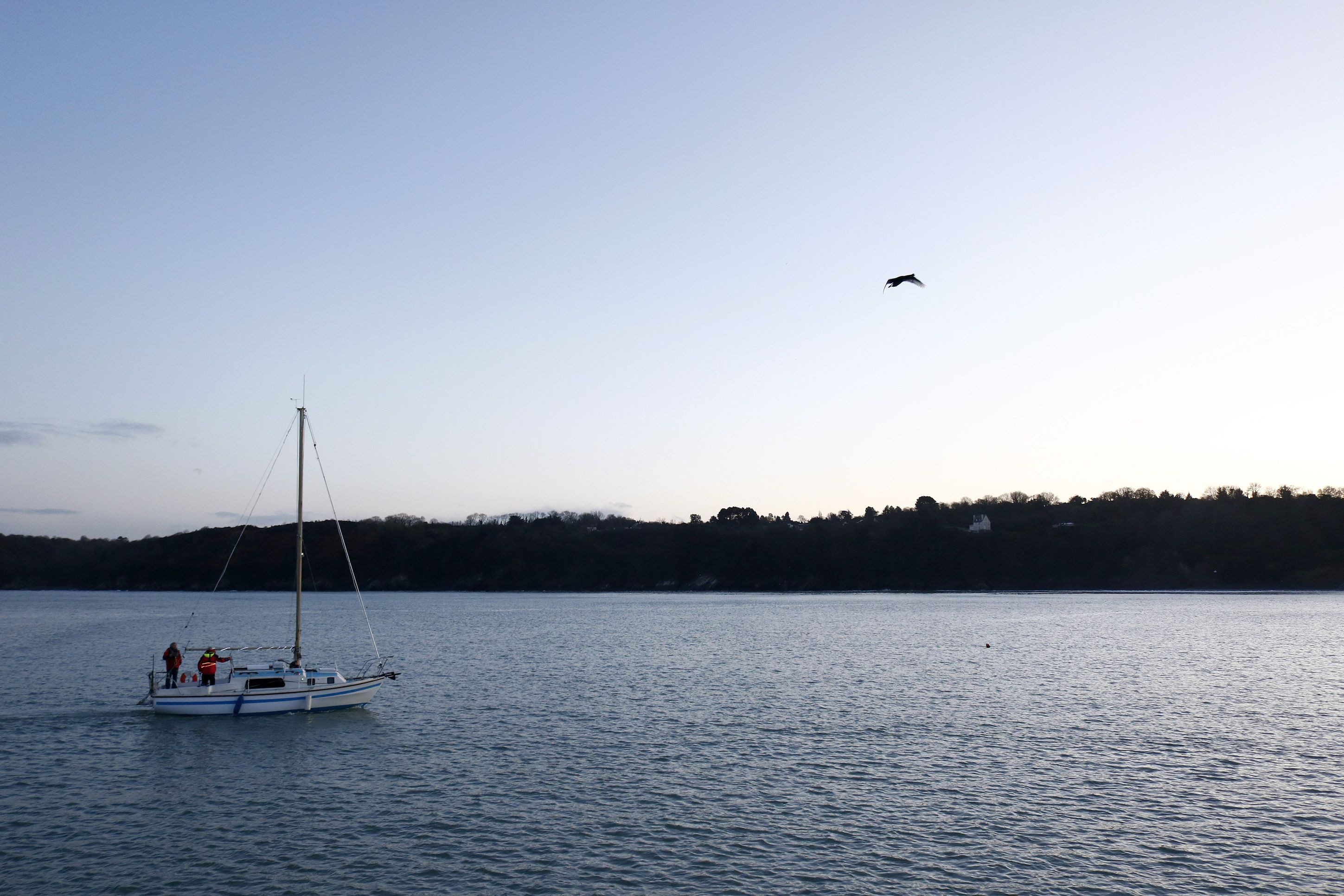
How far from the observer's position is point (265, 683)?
146 ft

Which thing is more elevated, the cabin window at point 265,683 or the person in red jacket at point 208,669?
the person in red jacket at point 208,669

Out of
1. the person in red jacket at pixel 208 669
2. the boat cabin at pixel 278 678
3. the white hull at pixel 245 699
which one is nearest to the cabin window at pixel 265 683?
the boat cabin at pixel 278 678

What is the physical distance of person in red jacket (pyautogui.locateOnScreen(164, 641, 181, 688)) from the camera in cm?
4434

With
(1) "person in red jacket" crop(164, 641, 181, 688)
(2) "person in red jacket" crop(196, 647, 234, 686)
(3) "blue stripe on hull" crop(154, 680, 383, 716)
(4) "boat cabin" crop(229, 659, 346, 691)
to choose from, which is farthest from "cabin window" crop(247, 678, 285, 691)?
(1) "person in red jacket" crop(164, 641, 181, 688)

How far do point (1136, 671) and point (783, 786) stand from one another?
135ft

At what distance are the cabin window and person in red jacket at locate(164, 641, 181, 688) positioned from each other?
3705 millimetres

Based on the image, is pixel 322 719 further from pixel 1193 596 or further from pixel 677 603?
pixel 1193 596

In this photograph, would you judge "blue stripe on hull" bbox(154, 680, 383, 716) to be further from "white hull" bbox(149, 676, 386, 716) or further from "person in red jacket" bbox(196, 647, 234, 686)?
"person in red jacket" bbox(196, 647, 234, 686)

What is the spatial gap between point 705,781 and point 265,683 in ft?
83.3

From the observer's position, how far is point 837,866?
72.3 ft

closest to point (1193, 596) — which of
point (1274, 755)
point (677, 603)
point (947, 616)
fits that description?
point (947, 616)

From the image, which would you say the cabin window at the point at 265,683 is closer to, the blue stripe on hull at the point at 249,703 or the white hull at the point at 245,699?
the white hull at the point at 245,699

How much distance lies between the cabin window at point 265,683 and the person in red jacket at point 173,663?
3.71 meters

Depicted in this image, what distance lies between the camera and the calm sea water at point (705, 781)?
21.9 meters
